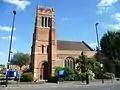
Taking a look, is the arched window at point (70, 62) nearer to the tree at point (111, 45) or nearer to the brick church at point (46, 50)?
the brick church at point (46, 50)

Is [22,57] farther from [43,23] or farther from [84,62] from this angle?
[84,62]

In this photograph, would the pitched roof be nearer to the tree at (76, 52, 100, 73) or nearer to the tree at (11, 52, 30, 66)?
the tree at (76, 52, 100, 73)

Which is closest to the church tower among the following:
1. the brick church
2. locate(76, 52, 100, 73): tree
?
the brick church

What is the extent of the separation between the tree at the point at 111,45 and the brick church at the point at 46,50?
28.2 ft

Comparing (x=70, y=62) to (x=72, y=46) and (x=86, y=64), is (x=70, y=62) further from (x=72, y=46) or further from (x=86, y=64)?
(x=86, y=64)

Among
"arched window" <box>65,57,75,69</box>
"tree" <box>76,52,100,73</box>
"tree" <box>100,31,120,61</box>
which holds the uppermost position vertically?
"tree" <box>100,31,120,61</box>

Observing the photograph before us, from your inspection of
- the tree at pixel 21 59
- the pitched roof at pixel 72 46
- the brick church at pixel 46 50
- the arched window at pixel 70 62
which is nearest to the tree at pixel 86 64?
the brick church at pixel 46 50

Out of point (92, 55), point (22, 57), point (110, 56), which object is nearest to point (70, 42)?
point (92, 55)

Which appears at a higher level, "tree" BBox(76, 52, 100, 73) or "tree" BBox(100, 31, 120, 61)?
"tree" BBox(100, 31, 120, 61)

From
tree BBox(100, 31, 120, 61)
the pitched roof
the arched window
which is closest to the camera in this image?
the arched window

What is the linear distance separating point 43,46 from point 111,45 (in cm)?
1886

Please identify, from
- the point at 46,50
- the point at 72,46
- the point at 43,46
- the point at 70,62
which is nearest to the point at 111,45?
the point at 72,46

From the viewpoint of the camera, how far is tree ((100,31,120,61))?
59500 mm

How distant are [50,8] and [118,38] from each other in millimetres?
19155
